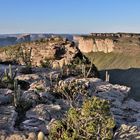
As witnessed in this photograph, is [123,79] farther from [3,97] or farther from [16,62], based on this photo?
[3,97]

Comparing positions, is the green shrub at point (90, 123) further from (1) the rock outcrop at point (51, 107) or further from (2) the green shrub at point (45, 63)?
(2) the green shrub at point (45, 63)

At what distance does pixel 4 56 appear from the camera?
3214 inches

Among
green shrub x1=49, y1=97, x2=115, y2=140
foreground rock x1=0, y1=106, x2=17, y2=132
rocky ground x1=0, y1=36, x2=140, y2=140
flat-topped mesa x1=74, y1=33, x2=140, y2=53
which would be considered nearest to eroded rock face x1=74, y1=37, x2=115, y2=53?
flat-topped mesa x1=74, y1=33, x2=140, y2=53

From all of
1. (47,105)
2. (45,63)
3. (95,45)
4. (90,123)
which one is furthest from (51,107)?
(95,45)

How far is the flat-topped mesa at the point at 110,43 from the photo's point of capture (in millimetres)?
133500

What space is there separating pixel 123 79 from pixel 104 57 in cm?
3712

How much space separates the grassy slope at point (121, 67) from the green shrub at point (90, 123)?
56.3m

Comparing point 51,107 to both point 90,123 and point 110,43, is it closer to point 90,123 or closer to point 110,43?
point 90,123

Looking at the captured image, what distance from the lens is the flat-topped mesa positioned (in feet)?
438

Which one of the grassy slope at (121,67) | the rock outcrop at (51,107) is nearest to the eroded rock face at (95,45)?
the grassy slope at (121,67)

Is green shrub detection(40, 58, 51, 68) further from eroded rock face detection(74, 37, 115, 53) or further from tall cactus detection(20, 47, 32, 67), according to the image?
eroded rock face detection(74, 37, 115, 53)

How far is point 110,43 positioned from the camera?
139 m

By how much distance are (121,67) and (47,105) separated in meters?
84.2

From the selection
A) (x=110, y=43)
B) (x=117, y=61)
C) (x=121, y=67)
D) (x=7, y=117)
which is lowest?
(x=121, y=67)
